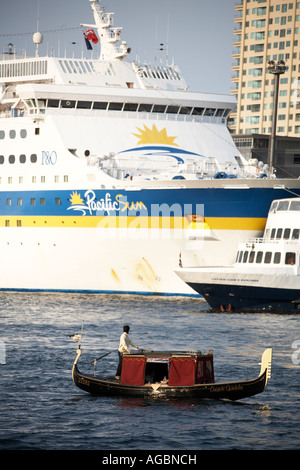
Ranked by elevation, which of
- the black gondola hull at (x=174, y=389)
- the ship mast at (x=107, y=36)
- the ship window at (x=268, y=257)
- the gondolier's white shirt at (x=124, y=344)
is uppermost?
the ship mast at (x=107, y=36)

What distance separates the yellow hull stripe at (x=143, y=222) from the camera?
4694 cm

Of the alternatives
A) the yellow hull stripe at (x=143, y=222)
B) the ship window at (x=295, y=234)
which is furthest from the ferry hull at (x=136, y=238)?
the ship window at (x=295, y=234)

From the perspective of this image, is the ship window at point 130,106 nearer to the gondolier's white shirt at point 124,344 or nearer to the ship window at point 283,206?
the ship window at point 283,206

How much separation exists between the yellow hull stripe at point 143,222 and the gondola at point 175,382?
801 inches

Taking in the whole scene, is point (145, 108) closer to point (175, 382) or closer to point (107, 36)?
point (107, 36)

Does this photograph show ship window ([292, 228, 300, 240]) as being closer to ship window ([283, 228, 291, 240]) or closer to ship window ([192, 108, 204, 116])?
ship window ([283, 228, 291, 240])

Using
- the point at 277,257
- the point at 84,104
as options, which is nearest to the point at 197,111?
the point at 84,104

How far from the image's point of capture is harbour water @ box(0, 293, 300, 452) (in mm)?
23031

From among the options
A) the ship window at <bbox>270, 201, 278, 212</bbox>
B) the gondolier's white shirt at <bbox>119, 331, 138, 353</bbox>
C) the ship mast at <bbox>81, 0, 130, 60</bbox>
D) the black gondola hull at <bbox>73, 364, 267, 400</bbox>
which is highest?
the ship mast at <bbox>81, 0, 130, 60</bbox>

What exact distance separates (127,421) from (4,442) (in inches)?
139

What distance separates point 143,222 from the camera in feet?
159

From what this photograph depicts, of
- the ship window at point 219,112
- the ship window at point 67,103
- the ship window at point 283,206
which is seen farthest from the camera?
the ship window at point 219,112

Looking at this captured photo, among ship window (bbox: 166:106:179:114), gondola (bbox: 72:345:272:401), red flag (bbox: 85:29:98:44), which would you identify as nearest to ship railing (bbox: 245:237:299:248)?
ship window (bbox: 166:106:179:114)

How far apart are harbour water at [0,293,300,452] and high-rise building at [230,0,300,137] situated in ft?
313
